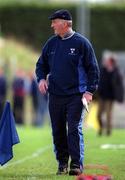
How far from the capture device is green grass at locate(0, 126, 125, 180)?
12.4m

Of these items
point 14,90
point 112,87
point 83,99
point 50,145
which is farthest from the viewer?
point 14,90

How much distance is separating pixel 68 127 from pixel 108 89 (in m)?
11.6

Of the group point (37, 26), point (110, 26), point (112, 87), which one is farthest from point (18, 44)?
point (112, 87)

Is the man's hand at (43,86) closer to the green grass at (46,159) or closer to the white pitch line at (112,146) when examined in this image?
the green grass at (46,159)

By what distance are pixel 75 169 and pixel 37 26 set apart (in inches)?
1482

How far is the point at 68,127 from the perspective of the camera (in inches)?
484

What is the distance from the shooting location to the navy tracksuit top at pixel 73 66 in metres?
12.2

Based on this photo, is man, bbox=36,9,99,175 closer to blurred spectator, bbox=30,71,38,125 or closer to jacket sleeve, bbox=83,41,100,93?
jacket sleeve, bbox=83,41,100,93

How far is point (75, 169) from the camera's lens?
1223cm

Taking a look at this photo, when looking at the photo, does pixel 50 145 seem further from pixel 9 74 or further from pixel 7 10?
pixel 7 10

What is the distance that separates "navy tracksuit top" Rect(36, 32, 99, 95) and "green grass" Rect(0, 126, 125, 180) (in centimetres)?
123

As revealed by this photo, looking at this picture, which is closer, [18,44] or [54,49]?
[54,49]

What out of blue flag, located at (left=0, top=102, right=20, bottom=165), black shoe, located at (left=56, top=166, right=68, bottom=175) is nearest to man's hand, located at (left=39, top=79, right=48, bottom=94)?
blue flag, located at (left=0, top=102, right=20, bottom=165)

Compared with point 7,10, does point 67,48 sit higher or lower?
higher
